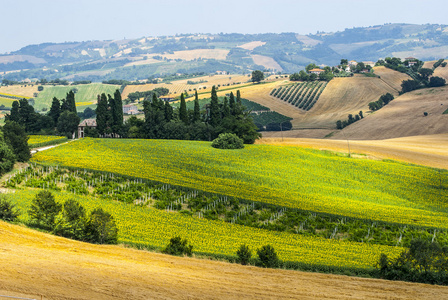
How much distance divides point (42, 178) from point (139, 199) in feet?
50.7

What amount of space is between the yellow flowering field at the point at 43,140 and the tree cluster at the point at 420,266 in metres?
76.3

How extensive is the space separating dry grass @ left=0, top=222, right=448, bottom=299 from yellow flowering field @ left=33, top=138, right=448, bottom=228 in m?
26.3

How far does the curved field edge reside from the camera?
4506 centimetres

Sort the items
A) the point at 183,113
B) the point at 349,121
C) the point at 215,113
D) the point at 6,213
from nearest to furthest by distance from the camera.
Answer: the point at 6,213 → the point at 215,113 → the point at 183,113 → the point at 349,121

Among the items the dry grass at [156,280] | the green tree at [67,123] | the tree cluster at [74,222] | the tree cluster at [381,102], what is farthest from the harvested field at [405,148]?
the tree cluster at [74,222]

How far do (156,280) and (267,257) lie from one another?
34.3ft

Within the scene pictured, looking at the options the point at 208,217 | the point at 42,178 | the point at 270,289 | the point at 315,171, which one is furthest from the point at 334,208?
the point at 42,178

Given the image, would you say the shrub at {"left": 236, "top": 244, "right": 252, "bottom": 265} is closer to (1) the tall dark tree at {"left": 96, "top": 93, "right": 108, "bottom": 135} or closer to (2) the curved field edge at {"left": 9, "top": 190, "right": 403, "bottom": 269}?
→ (2) the curved field edge at {"left": 9, "top": 190, "right": 403, "bottom": 269}

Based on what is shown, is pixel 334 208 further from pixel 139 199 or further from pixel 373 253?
pixel 139 199

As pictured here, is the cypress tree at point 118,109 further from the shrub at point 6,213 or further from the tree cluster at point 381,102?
the tree cluster at point 381,102

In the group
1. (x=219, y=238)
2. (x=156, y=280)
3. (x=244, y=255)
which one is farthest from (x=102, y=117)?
(x=156, y=280)

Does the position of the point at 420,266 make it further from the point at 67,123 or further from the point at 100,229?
the point at 67,123

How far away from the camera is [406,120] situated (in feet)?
513

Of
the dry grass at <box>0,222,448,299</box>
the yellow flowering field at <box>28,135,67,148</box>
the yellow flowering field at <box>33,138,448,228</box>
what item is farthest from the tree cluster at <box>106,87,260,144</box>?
the dry grass at <box>0,222,448,299</box>
